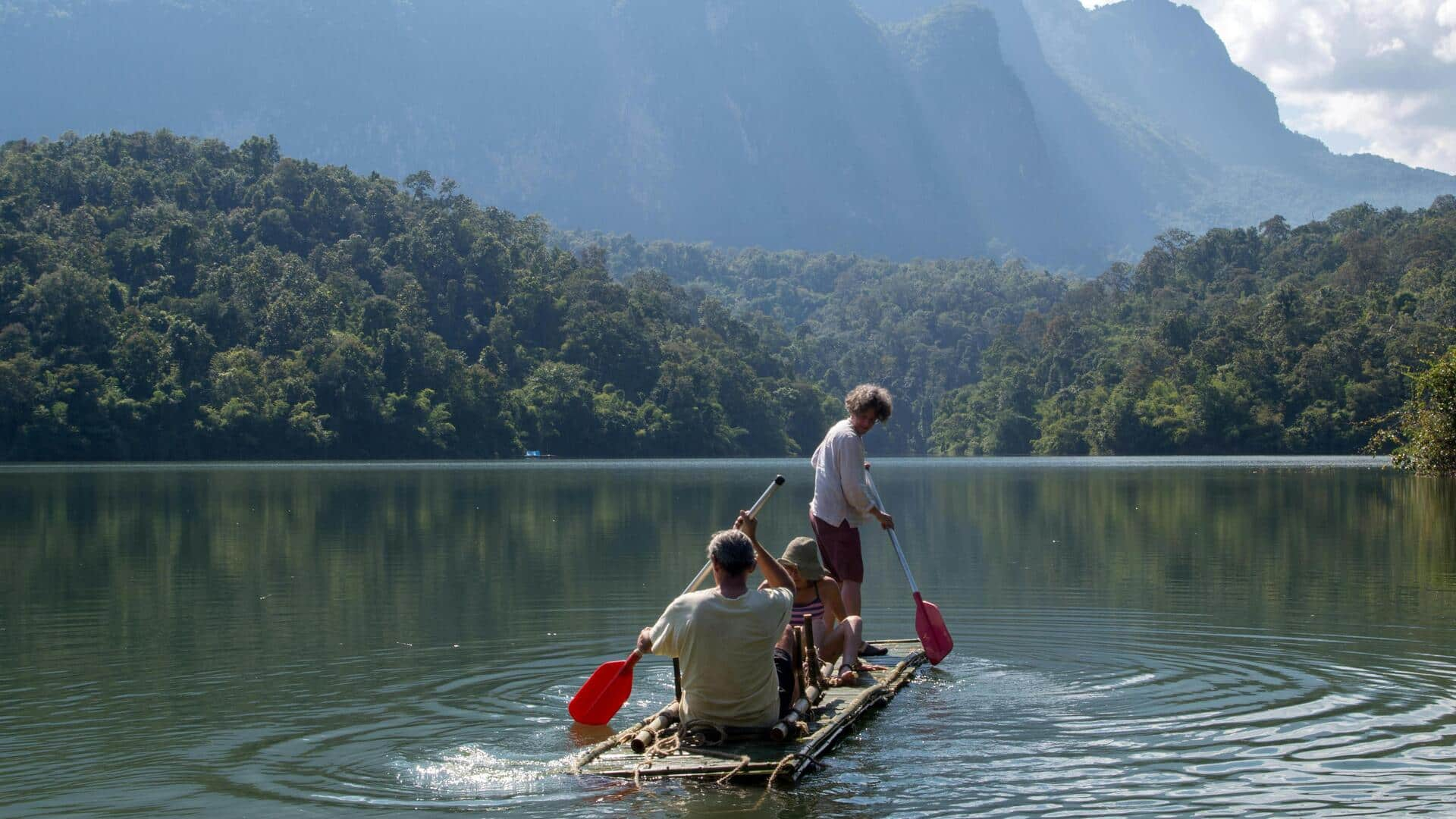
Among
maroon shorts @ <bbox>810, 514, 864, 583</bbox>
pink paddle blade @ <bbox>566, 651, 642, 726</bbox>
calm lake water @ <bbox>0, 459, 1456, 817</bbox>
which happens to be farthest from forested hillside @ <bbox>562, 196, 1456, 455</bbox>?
pink paddle blade @ <bbox>566, 651, 642, 726</bbox>

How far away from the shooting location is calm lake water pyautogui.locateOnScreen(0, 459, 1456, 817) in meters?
8.95

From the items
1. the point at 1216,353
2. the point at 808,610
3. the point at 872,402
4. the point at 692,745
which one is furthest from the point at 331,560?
the point at 1216,353

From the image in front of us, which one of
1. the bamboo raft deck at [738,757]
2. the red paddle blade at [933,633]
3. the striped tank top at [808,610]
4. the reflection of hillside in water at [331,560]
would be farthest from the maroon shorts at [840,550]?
the reflection of hillside in water at [331,560]

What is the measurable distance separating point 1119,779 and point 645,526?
2175 cm

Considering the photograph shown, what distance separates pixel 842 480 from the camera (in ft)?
40.4

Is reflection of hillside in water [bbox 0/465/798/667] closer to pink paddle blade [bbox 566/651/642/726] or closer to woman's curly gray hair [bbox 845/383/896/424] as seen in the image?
pink paddle blade [bbox 566/651/642/726]

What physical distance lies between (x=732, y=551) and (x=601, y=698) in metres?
2.34

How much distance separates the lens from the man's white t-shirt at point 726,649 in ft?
30.5

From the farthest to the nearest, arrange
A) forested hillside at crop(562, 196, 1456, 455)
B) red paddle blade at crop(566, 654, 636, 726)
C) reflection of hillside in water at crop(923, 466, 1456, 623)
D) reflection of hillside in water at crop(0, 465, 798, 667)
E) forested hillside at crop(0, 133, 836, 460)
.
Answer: forested hillside at crop(562, 196, 1456, 455) < forested hillside at crop(0, 133, 836, 460) < reflection of hillside in water at crop(923, 466, 1456, 623) < reflection of hillside in water at crop(0, 465, 798, 667) < red paddle blade at crop(566, 654, 636, 726)

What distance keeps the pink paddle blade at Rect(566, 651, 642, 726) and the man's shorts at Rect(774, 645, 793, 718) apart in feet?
4.11

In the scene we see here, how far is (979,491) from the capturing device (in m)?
47.3

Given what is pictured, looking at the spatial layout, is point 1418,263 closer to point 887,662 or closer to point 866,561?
point 866,561

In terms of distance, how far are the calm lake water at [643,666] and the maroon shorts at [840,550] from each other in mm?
1116

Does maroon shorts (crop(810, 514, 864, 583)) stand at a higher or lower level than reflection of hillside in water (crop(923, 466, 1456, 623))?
higher
